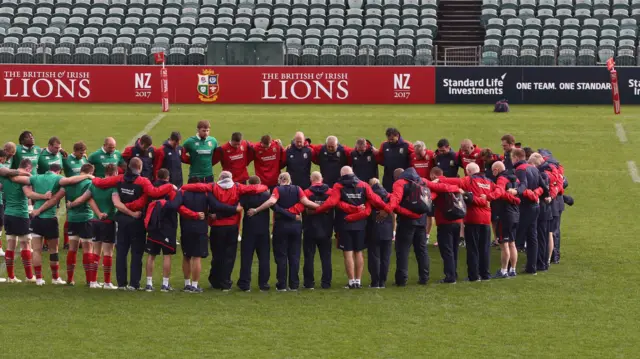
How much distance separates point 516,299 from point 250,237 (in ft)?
12.5

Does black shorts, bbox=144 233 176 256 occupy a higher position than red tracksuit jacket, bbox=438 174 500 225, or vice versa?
red tracksuit jacket, bbox=438 174 500 225

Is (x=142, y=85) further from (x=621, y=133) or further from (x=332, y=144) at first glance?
(x=332, y=144)

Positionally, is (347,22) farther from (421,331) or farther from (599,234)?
(421,331)

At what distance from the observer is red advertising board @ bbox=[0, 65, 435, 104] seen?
117ft

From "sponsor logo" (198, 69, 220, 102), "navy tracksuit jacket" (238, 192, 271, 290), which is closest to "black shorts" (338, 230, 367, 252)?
"navy tracksuit jacket" (238, 192, 271, 290)

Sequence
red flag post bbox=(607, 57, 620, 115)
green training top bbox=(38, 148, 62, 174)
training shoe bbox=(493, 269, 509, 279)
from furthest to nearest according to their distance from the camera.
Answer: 1. red flag post bbox=(607, 57, 620, 115)
2. green training top bbox=(38, 148, 62, 174)
3. training shoe bbox=(493, 269, 509, 279)

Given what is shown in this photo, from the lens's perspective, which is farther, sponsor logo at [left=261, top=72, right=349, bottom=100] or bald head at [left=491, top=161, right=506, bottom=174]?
sponsor logo at [left=261, top=72, right=349, bottom=100]

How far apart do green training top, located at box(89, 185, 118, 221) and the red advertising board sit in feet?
64.6

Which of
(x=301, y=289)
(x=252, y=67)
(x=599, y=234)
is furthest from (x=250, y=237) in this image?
(x=252, y=67)

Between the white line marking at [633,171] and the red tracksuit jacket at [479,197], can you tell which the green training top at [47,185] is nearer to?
the red tracksuit jacket at [479,197]

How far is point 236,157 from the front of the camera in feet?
64.6

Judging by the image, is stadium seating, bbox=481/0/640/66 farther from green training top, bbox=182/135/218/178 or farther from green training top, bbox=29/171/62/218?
green training top, bbox=29/171/62/218

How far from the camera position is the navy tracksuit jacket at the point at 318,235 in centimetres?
1634

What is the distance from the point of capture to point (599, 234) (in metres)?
→ 20.9
